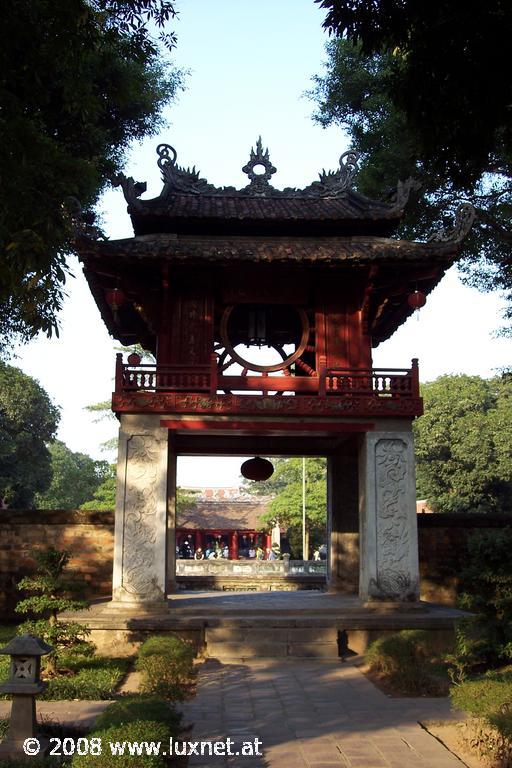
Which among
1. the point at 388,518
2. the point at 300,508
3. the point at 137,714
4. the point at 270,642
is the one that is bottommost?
the point at 270,642

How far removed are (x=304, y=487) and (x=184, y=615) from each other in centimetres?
2626

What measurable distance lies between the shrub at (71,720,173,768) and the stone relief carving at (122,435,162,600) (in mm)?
6607

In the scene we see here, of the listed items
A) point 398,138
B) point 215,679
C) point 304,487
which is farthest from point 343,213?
point 304,487

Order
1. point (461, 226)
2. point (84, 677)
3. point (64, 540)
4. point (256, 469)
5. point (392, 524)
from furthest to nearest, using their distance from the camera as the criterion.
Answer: point (64, 540) → point (256, 469) → point (461, 226) → point (392, 524) → point (84, 677)

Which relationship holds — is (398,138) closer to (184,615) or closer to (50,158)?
(50,158)

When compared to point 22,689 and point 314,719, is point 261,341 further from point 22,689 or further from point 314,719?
point 22,689

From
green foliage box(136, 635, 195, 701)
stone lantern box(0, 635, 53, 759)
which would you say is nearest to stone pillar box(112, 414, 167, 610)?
green foliage box(136, 635, 195, 701)

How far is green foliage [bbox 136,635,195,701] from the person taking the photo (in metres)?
8.98

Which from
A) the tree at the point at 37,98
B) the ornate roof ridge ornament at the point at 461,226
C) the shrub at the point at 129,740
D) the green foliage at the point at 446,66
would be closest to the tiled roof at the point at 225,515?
the ornate roof ridge ornament at the point at 461,226

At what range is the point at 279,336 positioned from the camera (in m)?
17.2

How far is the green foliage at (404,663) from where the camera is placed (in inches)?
376

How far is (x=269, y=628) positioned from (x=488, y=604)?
417 centimetres

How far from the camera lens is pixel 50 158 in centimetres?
1060

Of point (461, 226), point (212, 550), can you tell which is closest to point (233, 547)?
point (212, 550)
